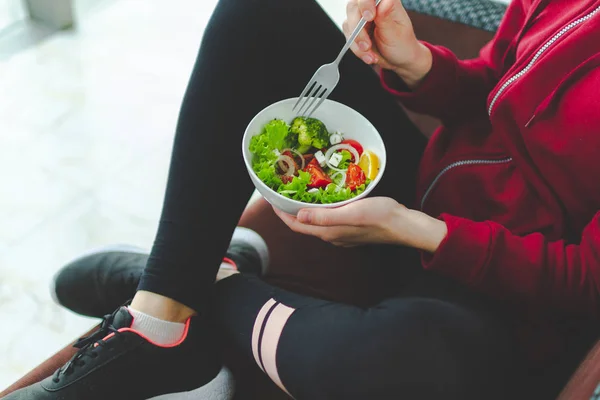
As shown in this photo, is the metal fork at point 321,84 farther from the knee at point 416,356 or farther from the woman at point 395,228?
the knee at point 416,356

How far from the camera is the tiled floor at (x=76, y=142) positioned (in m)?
1.26

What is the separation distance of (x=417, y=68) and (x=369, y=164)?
223mm

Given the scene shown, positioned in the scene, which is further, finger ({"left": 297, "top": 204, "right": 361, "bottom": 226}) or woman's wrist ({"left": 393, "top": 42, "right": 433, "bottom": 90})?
woman's wrist ({"left": 393, "top": 42, "right": 433, "bottom": 90})

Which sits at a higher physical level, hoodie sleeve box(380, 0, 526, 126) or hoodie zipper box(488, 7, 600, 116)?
hoodie zipper box(488, 7, 600, 116)

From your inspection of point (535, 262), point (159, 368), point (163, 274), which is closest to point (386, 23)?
point (535, 262)

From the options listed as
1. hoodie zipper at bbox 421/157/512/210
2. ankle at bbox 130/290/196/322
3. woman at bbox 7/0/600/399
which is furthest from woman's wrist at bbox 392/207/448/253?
ankle at bbox 130/290/196/322

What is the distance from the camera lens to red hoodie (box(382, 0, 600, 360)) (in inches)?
28.4

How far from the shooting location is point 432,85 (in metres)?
0.91

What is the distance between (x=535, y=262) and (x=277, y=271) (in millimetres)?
479

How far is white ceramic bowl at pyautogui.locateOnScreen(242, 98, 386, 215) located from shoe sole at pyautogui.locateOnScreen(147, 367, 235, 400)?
1.05 feet

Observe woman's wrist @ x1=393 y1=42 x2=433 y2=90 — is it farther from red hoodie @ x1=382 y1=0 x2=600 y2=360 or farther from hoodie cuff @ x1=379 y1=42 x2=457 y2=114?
red hoodie @ x1=382 y1=0 x2=600 y2=360

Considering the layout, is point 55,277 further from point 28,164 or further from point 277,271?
point 28,164

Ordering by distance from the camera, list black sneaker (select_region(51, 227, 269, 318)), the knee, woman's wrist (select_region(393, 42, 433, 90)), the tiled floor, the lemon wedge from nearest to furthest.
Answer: the knee
the lemon wedge
woman's wrist (select_region(393, 42, 433, 90))
black sneaker (select_region(51, 227, 269, 318))
the tiled floor

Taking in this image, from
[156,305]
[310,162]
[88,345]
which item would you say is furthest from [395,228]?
[88,345]
